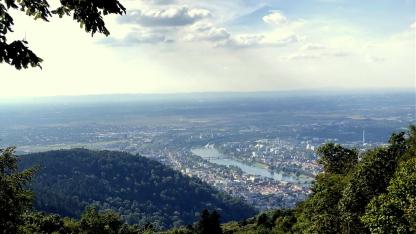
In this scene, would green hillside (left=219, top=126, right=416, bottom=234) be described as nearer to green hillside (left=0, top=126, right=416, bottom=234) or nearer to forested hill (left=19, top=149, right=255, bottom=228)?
green hillside (left=0, top=126, right=416, bottom=234)

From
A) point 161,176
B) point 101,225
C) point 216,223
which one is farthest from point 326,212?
point 161,176

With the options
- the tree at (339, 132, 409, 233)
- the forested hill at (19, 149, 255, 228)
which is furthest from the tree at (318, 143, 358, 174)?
the forested hill at (19, 149, 255, 228)

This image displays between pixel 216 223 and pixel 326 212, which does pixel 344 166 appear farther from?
pixel 216 223

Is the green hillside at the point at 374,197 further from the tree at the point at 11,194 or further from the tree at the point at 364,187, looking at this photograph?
the tree at the point at 11,194

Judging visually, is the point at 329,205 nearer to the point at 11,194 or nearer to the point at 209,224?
the point at 11,194

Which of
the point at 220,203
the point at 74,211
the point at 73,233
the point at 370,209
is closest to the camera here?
the point at 370,209

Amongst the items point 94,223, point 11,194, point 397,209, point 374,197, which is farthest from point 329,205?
point 11,194
